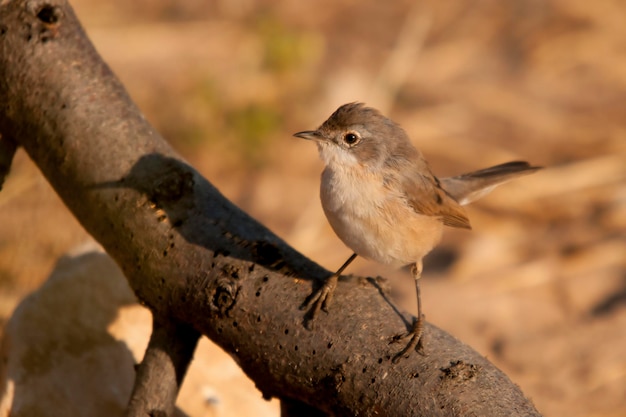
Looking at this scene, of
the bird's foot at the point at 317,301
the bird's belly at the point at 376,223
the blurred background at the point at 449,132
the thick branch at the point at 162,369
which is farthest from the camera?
the blurred background at the point at 449,132

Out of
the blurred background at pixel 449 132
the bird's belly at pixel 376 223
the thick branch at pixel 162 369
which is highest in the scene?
the blurred background at pixel 449 132

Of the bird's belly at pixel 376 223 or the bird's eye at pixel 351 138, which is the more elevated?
the bird's eye at pixel 351 138

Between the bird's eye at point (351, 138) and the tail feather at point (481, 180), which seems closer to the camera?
the bird's eye at point (351, 138)

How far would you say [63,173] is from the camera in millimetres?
3932

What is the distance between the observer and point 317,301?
3428mm

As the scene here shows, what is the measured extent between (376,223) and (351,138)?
50 centimetres

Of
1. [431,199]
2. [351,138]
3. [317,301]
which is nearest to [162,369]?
[317,301]

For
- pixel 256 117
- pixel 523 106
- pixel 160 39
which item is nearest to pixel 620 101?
pixel 523 106

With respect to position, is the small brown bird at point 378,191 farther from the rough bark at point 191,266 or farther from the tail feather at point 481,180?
the tail feather at point 481,180

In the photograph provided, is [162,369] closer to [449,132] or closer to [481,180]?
[481,180]

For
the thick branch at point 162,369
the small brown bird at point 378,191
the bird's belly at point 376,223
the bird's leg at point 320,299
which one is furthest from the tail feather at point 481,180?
the thick branch at point 162,369

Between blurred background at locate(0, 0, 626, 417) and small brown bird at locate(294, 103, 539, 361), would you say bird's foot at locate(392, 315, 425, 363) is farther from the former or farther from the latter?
blurred background at locate(0, 0, 626, 417)

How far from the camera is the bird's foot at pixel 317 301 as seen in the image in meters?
3.42

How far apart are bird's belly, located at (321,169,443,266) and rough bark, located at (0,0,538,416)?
273mm
